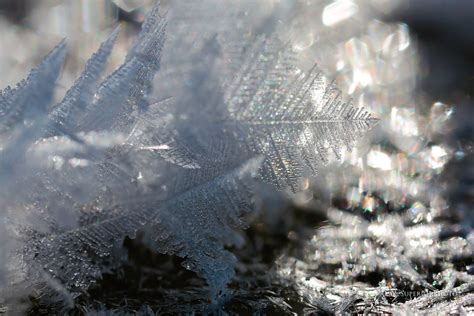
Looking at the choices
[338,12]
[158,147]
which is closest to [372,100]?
[338,12]

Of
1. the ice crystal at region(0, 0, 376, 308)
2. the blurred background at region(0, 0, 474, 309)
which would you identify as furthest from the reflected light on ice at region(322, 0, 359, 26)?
the ice crystal at region(0, 0, 376, 308)

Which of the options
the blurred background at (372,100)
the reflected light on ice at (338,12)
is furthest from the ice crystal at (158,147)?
the reflected light on ice at (338,12)

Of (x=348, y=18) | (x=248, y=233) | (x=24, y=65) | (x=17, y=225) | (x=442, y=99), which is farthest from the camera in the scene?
(x=348, y=18)

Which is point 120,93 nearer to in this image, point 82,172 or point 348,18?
point 82,172

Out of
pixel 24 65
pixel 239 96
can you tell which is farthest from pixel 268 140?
pixel 24 65

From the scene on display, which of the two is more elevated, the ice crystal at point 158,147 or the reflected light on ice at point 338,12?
the ice crystal at point 158,147

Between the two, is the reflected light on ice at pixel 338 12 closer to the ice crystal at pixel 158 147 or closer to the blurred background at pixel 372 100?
the blurred background at pixel 372 100

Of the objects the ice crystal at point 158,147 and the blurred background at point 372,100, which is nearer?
the ice crystal at point 158,147

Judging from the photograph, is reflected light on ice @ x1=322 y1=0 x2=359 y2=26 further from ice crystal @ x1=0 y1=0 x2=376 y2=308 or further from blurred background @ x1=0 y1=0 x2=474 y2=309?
ice crystal @ x1=0 y1=0 x2=376 y2=308
